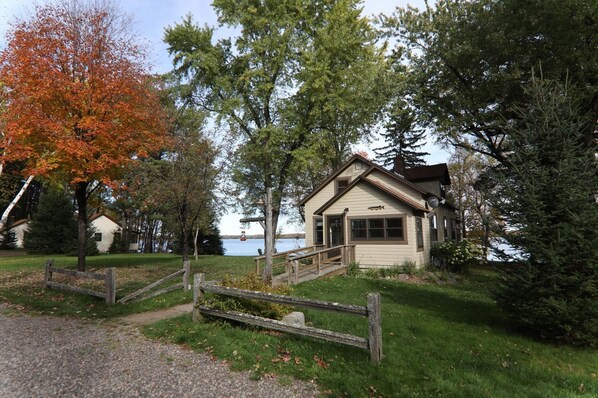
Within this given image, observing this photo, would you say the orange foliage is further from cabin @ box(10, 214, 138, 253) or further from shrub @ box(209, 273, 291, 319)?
cabin @ box(10, 214, 138, 253)

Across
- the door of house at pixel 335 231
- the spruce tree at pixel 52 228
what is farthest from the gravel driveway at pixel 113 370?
the spruce tree at pixel 52 228

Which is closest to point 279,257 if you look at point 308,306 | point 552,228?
point 308,306

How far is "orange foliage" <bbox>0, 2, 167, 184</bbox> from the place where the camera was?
11.1 m

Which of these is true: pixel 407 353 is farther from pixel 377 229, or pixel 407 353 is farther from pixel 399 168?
pixel 399 168

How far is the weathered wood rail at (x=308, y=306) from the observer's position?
5.13m

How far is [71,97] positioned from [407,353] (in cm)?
1340

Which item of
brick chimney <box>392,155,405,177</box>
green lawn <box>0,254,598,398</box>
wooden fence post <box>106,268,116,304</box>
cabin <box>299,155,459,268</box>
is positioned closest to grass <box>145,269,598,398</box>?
green lawn <box>0,254,598,398</box>

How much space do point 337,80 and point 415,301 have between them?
17.6m

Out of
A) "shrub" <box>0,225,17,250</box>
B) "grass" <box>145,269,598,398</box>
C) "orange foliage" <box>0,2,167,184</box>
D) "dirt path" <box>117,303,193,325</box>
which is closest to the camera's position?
"grass" <box>145,269,598,398</box>

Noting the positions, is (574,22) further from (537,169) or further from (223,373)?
(223,373)

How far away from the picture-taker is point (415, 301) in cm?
1079

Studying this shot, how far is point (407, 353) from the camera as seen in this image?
573cm

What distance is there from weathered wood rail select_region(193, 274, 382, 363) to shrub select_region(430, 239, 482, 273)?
1463 cm

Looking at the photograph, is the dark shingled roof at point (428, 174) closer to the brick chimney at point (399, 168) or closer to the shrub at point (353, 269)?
the brick chimney at point (399, 168)
